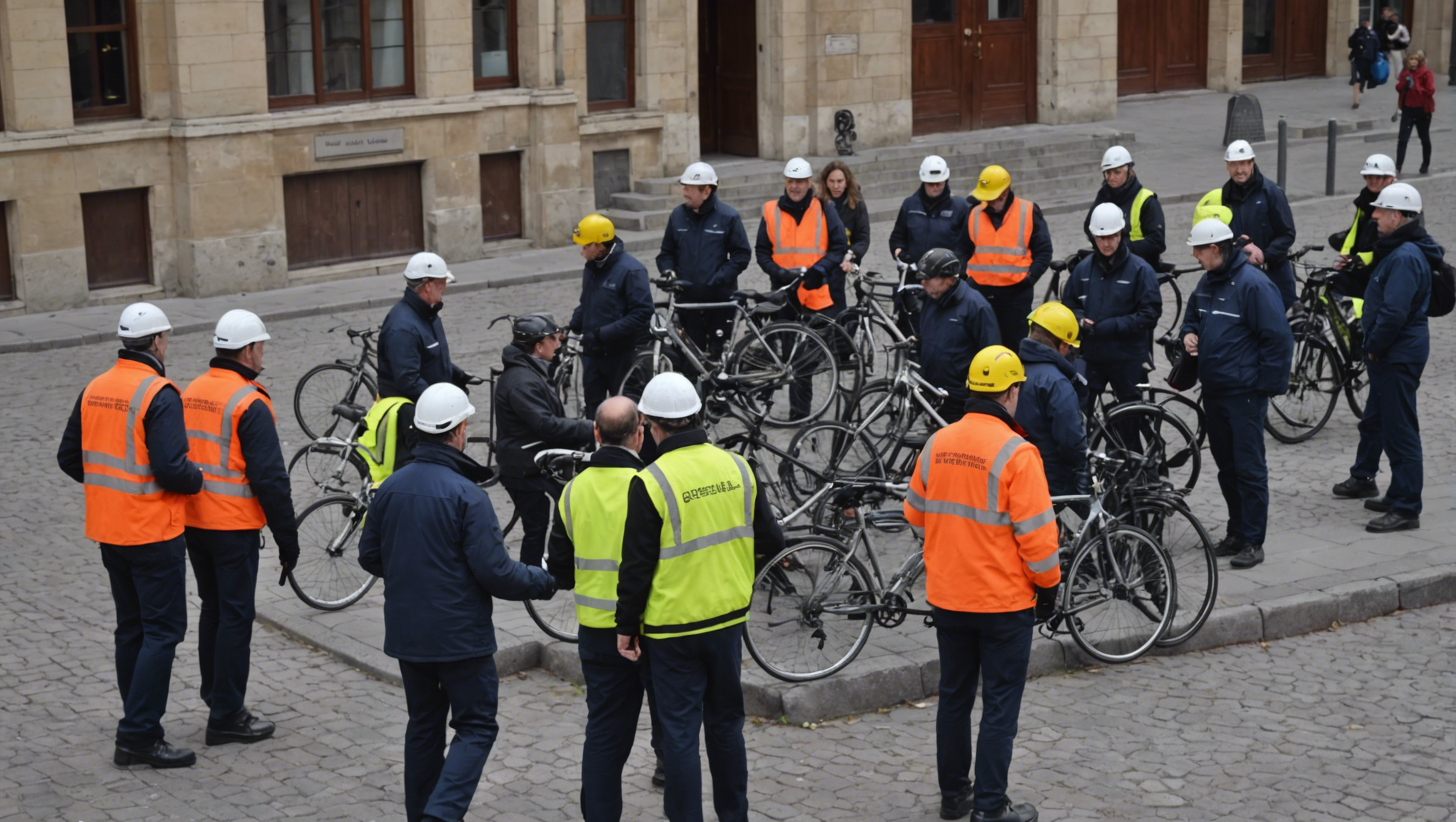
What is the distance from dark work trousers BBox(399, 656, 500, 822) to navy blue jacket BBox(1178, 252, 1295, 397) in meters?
4.93

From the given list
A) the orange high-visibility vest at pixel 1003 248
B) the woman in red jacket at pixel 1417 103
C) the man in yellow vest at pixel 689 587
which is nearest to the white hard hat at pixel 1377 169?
the orange high-visibility vest at pixel 1003 248

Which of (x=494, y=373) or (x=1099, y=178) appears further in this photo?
(x=1099, y=178)

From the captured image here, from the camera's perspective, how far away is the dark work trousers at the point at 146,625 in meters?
7.64

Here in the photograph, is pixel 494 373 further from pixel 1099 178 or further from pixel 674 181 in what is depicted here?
pixel 1099 178

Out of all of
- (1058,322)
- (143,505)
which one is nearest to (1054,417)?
(1058,322)

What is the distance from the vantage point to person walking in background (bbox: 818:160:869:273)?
14.0 m

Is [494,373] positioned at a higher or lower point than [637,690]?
higher

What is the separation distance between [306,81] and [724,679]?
48.6ft

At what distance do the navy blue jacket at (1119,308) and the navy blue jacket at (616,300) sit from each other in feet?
8.84

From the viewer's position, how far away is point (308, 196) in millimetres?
19922

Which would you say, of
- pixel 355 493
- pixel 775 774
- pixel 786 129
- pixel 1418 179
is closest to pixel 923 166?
pixel 355 493

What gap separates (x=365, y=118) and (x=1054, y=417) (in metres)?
13.0

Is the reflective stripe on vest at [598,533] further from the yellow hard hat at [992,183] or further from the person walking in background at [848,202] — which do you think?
the person walking in background at [848,202]

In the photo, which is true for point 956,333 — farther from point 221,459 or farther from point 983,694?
point 221,459
